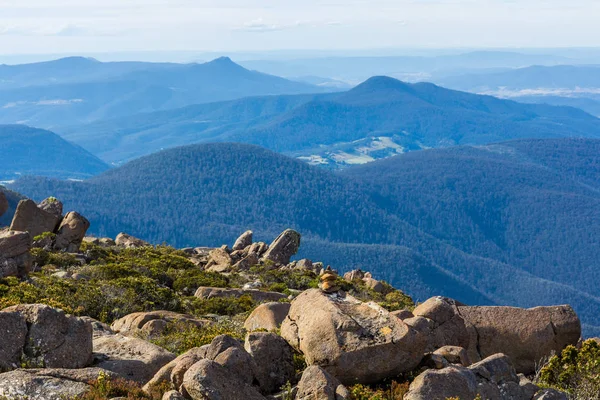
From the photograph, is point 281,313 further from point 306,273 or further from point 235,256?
point 235,256

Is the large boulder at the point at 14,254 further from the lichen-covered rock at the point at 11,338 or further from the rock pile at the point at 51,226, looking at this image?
the lichen-covered rock at the point at 11,338

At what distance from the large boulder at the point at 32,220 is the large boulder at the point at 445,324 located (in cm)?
2926

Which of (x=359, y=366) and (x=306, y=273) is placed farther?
(x=306, y=273)

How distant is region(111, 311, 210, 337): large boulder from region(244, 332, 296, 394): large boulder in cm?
690

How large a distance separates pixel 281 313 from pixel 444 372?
9537 millimetres

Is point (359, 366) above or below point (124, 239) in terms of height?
above

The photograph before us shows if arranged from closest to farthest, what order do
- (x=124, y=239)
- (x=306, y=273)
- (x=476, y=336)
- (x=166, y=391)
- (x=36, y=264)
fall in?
(x=166, y=391) < (x=476, y=336) < (x=36, y=264) < (x=306, y=273) < (x=124, y=239)

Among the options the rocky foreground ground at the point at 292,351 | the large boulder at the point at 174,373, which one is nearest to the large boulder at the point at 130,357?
the rocky foreground ground at the point at 292,351

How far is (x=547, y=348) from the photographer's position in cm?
2264

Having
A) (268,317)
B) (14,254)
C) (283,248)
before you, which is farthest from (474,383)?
(283,248)

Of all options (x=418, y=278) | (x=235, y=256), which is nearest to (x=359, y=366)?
(x=235, y=256)

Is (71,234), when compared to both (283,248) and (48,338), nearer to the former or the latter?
(283,248)

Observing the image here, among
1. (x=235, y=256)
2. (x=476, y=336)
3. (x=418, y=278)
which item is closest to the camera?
(x=476, y=336)

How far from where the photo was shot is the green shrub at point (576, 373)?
17750mm
